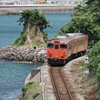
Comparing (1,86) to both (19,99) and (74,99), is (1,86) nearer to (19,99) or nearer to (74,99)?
(19,99)

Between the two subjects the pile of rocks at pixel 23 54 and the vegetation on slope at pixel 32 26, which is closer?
the pile of rocks at pixel 23 54

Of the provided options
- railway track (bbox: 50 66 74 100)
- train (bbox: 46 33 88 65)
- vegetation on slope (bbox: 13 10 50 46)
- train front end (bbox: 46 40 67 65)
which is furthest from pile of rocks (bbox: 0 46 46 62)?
railway track (bbox: 50 66 74 100)

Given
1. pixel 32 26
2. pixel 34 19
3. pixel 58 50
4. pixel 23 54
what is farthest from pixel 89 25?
pixel 58 50

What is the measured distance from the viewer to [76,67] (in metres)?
46.1

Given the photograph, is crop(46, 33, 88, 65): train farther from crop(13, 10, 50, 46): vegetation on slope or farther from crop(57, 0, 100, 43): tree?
crop(13, 10, 50, 46): vegetation on slope

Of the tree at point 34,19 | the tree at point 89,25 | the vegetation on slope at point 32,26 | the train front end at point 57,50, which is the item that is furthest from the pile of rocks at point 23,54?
the train front end at point 57,50

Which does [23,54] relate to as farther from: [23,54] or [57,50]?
[57,50]

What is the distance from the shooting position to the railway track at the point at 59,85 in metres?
33.5

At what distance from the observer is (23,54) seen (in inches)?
2714

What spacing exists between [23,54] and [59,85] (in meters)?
32.0

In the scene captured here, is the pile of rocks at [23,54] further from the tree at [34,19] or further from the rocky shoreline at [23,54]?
the tree at [34,19]

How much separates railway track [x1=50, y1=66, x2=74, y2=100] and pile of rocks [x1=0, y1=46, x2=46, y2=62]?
21395mm

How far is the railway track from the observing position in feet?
110

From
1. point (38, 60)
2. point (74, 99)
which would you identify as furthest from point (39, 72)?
point (38, 60)
